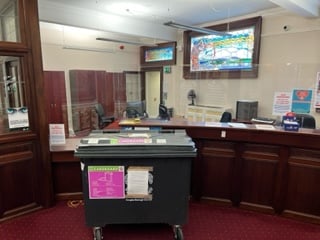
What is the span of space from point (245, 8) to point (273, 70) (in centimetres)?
138

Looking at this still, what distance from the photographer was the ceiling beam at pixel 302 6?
142 inches

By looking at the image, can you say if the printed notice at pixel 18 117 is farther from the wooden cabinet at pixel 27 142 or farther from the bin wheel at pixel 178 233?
the bin wheel at pixel 178 233

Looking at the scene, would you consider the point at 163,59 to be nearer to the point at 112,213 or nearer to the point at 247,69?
the point at 247,69

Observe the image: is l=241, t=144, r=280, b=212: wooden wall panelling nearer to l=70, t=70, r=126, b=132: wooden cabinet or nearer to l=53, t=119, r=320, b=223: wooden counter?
l=53, t=119, r=320, b=223: wooden counter

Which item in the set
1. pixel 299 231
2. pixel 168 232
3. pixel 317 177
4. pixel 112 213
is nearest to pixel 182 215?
pixel 168 232

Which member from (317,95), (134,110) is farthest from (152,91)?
(317,95)

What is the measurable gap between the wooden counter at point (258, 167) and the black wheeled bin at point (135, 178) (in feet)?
2.42

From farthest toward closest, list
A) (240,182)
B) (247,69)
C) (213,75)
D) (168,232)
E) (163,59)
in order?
(163,59) → (213,75) → (247,69) → (240,182) → (168,232)

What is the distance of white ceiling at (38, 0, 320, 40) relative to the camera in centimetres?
443

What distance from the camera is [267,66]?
5.05 m

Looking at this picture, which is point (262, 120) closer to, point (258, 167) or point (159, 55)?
point (258, 167)

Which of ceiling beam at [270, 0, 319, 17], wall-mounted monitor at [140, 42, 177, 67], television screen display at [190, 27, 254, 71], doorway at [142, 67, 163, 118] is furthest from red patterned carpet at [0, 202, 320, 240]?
doorway at [142, 67, 163, 118]

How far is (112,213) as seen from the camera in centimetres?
212

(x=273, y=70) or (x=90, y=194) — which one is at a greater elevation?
(x=273, y=70)
